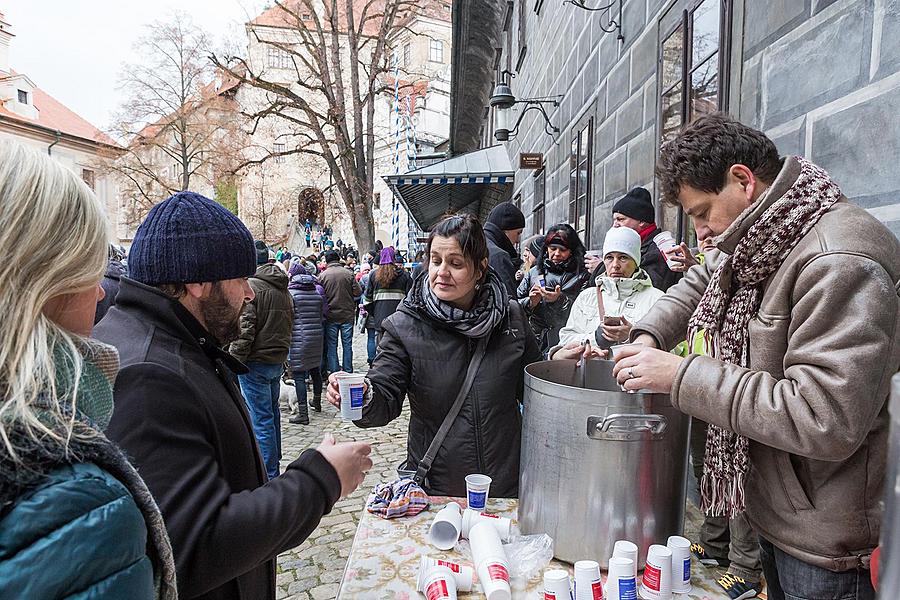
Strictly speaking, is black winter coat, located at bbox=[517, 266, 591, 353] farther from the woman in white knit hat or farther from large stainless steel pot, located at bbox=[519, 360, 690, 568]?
large stainless steel pot, located at bbox=[519, 360, 690, 568]

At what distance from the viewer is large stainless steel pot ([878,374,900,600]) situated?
0.31 m

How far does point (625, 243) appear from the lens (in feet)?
10.7

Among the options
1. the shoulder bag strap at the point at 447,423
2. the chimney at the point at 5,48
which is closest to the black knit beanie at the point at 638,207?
the shoulder bag strap at the point at 447,423

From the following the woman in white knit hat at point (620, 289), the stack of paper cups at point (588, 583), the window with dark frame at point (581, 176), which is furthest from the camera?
the window with dark frame at point (581, 176)

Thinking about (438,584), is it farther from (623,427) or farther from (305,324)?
(305,324)

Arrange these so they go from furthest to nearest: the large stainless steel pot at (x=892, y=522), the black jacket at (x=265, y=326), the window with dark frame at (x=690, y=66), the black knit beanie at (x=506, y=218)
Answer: the black knit beanie at (x=506, y=218), the black jacket at (x=265, y=326), the window with dark frame at (x=690, y=66), the large stainless steel pot at (x=892, y=522)

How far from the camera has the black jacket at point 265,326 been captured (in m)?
4.78

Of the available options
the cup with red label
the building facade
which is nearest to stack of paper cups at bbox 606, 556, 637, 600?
the building facade

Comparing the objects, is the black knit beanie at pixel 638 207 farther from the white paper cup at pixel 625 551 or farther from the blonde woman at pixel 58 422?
the blonde woman at pixel 58 422

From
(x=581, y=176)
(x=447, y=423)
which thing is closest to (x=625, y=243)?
(x=447, y=423)

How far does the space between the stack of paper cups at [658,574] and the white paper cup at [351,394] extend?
3.07 feet

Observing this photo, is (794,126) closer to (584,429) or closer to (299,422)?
(584,429)

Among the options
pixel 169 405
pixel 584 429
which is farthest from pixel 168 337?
pixel 584 429

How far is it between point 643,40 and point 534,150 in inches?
230
